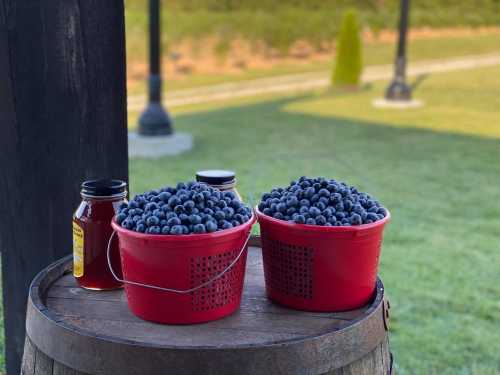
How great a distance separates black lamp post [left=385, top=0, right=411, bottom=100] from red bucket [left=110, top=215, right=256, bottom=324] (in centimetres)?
1002

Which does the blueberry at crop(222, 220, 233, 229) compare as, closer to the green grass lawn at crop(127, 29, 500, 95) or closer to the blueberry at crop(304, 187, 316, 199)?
the blueberry at crop(304, 187, 316, 199)

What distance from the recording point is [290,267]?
153 cm

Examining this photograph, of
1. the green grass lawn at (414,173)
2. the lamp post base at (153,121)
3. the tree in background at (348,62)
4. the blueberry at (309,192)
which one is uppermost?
the blueberry at (309,192)

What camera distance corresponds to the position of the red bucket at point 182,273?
1.38 meters

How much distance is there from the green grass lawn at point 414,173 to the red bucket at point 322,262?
16.9 inches

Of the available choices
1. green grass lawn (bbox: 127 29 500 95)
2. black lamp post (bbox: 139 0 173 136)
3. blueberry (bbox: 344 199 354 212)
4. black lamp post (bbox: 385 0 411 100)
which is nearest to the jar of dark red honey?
blueberry (bbox: 344 199 354 212)

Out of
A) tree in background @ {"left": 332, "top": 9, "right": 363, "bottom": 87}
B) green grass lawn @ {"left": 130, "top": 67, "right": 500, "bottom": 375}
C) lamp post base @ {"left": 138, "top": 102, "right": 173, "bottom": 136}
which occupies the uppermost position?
tree in background @ {"left": 332, "top": 9, "right": 363, "bottom": 87}

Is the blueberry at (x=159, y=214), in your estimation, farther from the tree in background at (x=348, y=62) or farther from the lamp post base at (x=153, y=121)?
the tree in background at (x=348, y=62)

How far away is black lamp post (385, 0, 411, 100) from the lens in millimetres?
10688

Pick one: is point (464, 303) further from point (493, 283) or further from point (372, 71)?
point (372, 71)

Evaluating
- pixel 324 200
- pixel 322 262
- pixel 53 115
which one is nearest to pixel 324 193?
pixel 324 200

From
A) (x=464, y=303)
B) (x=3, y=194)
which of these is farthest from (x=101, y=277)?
(x=464, y=303)

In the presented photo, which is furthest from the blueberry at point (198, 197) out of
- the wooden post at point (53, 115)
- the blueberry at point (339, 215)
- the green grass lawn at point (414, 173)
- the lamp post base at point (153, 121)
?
the lamp post base at point (153, 121)

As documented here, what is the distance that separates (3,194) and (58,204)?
189 mm
